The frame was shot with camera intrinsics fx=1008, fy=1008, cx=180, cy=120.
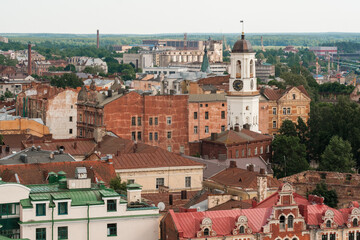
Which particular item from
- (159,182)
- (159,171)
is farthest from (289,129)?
(159,171)

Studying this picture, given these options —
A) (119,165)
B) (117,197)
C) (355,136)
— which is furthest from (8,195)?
(355,136)

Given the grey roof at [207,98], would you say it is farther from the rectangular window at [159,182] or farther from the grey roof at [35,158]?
the grey roof at [35,158]

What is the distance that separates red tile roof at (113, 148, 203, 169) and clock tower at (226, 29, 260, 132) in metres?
38.4

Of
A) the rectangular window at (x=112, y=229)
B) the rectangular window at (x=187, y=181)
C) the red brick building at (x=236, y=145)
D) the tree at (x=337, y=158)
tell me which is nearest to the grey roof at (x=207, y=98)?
the red brick building at (x=236, y=145)

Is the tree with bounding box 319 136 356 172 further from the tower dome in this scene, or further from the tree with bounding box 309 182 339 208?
the tower dome

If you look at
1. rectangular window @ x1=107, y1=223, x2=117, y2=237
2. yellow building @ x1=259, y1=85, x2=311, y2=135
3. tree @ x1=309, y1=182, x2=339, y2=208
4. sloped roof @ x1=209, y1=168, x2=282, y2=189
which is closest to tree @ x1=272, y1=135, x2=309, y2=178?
tree @ x1=309, y1=182, x2=339, y2=208

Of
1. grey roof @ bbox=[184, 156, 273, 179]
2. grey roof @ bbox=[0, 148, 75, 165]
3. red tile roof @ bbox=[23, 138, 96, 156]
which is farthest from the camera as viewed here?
red tile roof @ bbox=[23, 138, 96, 156]

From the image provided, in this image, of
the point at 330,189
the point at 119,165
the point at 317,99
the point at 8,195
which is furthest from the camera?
the point at 317,99

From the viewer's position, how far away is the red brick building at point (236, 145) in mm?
102875

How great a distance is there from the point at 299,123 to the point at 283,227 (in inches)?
2525

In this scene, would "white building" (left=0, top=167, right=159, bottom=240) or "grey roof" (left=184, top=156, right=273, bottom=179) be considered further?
"grey roof" (left=184, top=156, right=273, bottom=179)

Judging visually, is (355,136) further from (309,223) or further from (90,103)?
(309,223)

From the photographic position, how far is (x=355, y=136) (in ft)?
363

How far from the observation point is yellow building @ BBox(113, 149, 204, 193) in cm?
7738
